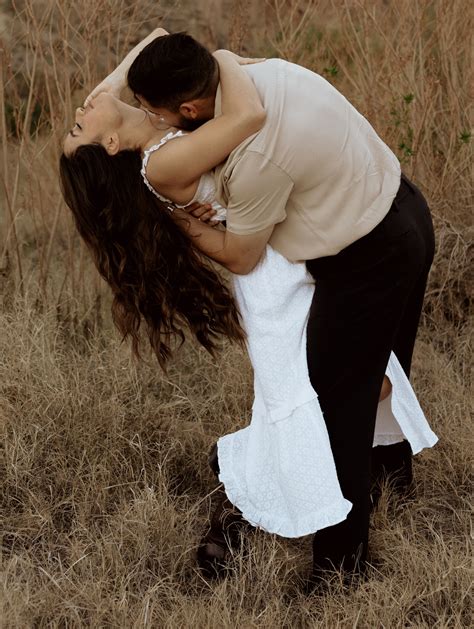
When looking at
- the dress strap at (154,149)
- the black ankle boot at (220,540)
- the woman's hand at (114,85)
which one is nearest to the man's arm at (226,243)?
the dress strap at (154,149)

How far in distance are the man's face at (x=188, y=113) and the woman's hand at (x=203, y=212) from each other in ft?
0.57

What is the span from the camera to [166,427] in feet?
9.97

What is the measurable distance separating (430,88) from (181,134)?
187 cm

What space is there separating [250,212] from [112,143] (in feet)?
1.29

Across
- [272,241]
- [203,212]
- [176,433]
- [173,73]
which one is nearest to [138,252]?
[203,212]

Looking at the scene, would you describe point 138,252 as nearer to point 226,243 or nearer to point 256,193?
point 226,243

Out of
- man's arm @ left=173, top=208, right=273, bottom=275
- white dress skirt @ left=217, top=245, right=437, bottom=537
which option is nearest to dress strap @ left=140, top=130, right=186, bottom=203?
man's arm @ left=173, top=208, right=273, bottom=275

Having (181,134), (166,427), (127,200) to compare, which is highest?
(181,134)

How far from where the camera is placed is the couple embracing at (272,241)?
6.06 feet

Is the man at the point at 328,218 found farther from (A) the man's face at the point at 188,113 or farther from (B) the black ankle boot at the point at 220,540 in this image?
(B) the black ankle boot at the point at 220,540

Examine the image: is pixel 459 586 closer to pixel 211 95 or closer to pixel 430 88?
pixel 211 95

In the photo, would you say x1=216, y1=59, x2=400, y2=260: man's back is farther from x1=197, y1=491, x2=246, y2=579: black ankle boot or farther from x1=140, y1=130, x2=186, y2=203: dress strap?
x1=197, y1=491, x2=246, y2=579: black ankle boot

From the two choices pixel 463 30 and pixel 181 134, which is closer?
pixel 181 134

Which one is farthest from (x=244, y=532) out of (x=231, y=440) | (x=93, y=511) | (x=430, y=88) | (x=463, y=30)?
(x=463, y=30)
